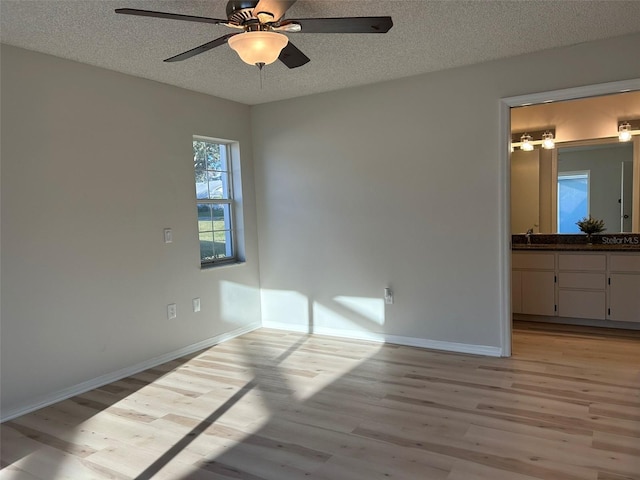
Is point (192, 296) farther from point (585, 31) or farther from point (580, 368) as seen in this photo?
point (585, 31)

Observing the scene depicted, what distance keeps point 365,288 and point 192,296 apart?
5.24ft

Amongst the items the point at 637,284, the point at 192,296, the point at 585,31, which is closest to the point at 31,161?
the point at 192,296

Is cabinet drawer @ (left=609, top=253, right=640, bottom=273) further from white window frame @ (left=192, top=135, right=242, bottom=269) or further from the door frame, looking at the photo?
white window frame @ (left=192, top=135, right=242, bottom=269)

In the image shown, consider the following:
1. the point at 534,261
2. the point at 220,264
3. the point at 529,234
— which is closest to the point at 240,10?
the point at 220,264

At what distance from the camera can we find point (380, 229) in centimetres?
422

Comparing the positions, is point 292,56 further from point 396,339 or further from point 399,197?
point 396,339

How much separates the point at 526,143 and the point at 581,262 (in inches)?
58.3

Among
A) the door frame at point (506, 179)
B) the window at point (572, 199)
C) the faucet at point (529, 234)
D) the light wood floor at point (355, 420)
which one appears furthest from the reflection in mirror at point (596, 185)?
the door frame at point (506, 179)

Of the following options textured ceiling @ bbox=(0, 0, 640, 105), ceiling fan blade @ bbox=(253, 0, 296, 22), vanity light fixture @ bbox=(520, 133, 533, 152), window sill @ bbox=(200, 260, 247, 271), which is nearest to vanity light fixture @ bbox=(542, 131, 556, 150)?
vanity light fixture @ bbox=(520, 133, 533, 152)

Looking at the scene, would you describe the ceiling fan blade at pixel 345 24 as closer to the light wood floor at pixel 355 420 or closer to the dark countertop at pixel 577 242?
the light wood floor at pixel 355 420

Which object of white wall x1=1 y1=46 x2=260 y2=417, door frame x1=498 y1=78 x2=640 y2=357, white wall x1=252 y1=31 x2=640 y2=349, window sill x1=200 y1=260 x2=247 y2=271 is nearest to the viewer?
white wall x1=1 y1=46 x2=260 y2=417

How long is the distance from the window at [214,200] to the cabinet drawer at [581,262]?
3.32 meters

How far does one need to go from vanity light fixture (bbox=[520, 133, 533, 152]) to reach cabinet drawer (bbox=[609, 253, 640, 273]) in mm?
1490

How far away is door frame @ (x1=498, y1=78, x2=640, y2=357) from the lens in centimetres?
340
